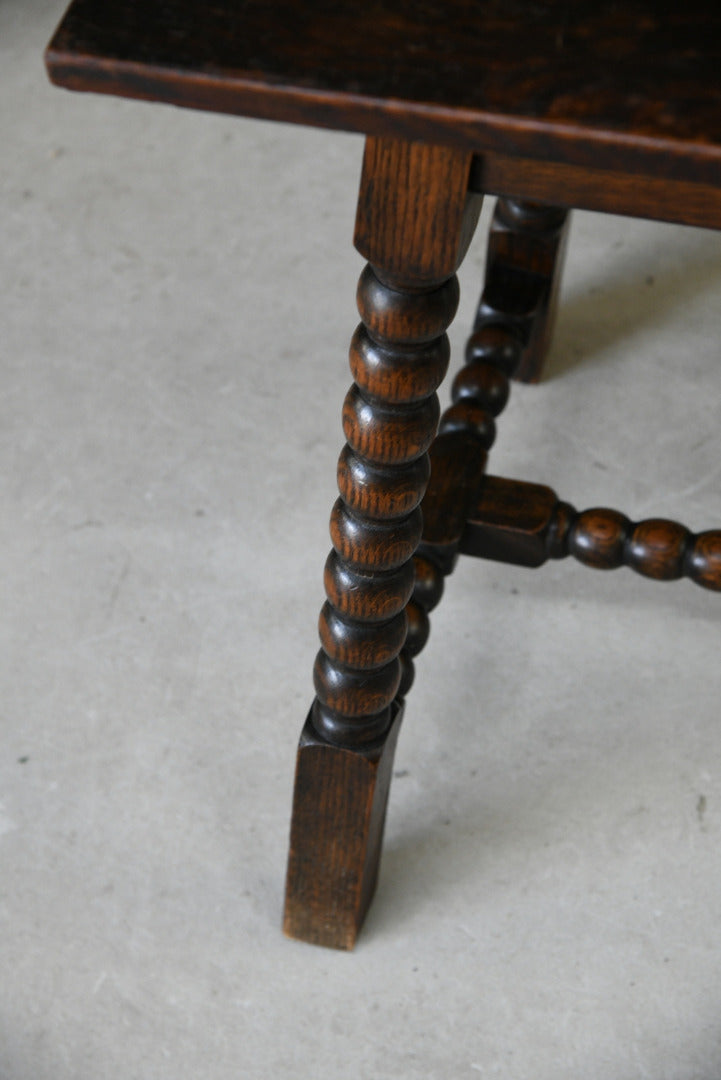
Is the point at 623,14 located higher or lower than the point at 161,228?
higher

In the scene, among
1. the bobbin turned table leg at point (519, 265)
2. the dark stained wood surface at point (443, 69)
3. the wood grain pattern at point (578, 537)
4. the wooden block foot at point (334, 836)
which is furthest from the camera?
the bobbin turned table leg at point (519, 265)

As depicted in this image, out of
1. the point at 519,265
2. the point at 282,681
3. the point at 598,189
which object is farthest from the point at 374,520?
the point at 519,265

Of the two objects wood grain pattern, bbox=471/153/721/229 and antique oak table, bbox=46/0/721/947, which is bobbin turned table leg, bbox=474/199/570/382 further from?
wood grain pattern, bbox=471/153/721/229

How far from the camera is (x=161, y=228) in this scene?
58.5 inches

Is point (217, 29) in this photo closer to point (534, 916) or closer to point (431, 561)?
point (431, 561)

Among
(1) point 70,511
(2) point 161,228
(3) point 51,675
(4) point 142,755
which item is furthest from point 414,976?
(2) point 161,228

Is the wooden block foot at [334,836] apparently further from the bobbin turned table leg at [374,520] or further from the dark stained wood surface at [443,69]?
the dark stained wood surface at [443,69]

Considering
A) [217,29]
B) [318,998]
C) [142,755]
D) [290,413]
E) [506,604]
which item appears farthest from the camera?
[290,413]

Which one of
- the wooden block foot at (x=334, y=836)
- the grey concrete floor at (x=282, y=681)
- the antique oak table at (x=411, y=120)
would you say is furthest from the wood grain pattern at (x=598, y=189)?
the grey concrete floor at (x=282, y=681)

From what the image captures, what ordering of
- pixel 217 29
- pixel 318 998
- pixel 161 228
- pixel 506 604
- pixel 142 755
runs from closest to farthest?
pixel 217 29, pixel 318 998, pixel 142 755, pixel 506 604, pixel 161 228

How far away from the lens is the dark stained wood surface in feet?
1.79

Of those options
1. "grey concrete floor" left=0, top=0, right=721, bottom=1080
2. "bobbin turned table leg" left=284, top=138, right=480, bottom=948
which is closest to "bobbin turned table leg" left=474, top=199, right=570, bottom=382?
"grey concrete floor" left=0, top=0, right=721, bottom=1080

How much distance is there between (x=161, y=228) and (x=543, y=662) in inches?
27.1

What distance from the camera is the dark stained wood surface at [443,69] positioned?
55cm
